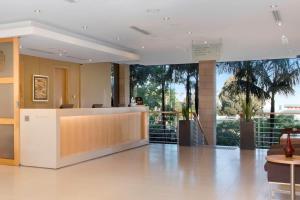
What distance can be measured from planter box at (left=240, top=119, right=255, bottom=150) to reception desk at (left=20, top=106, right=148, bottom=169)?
11.2ft

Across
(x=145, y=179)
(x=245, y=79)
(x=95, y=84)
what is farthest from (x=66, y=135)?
(x=245, y=79)

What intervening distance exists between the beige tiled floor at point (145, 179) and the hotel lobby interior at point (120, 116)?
18 mm

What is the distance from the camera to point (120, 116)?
9305 millimetres

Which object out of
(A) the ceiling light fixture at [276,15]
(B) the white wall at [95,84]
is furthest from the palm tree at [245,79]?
(A) the ceiling light fixture at [276,15]

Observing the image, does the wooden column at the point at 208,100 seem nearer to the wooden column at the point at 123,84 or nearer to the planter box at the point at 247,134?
the planter box at the point at 247,134

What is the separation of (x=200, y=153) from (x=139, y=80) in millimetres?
7140

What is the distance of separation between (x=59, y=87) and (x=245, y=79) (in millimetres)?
7243

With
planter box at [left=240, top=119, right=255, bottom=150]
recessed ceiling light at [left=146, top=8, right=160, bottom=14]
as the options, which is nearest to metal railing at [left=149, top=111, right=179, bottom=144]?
planter box at [left=240, top=119, right=255, bottom=150]

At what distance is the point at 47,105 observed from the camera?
1066cm

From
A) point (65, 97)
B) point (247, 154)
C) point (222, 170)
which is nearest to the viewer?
point (222, 170)

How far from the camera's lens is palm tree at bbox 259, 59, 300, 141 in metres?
13.1

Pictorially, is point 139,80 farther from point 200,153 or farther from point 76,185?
point 76,185

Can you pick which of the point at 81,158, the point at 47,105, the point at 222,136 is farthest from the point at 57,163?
the point at 222,136

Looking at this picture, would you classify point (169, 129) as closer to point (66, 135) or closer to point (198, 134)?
point (198, 134)
